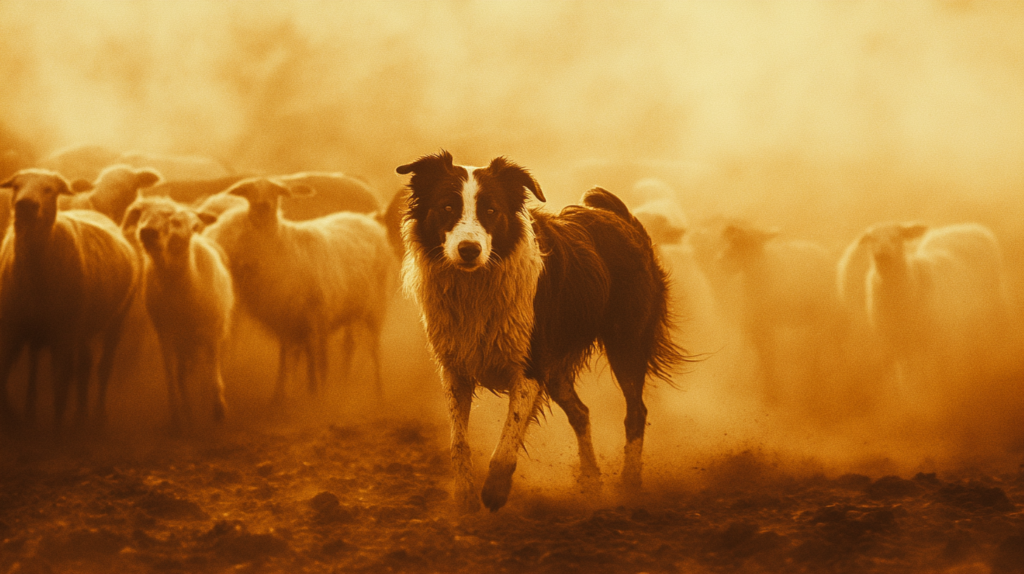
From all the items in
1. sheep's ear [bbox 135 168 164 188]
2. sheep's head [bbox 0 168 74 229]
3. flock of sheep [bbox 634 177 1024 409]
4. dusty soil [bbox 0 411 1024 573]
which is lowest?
dusty soil [bbox 0 411 1024 573]

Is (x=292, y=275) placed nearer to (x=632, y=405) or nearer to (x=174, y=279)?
(x=174, y=279)

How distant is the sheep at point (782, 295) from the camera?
301 inches

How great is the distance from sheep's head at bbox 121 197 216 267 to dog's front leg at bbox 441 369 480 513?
2.51m

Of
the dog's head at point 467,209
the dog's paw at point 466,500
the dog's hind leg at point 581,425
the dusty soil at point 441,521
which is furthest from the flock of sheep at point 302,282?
the dog's paw at point 466,500

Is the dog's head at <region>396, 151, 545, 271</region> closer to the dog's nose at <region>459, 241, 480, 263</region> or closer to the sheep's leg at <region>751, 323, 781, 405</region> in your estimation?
the dog's nose at <region>459, 241, 480, 263</region>

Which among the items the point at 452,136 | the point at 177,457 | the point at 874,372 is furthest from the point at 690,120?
the point at 177,457

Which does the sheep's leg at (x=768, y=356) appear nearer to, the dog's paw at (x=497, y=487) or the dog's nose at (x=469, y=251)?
the dog's paw at (x=497, y=487)

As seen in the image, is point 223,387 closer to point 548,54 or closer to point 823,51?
point 548,54

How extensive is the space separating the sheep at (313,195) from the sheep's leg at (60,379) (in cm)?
228

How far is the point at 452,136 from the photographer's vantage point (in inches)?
346

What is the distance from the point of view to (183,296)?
20.0 feet

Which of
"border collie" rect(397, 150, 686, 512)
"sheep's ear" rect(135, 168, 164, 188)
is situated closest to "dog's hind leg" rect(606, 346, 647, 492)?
"border collie" rect(397, 150, 686, 512)

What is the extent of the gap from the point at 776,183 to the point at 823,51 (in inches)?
52.5

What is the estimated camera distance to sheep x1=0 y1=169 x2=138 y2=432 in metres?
5.78
